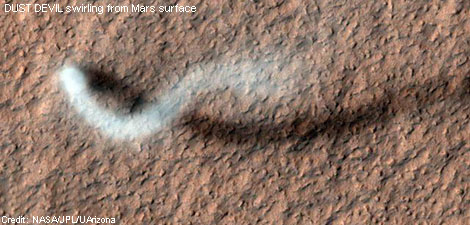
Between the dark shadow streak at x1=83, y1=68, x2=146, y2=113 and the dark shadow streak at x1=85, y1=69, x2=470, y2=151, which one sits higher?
the dark shadow streak at x1=83, y1=68, x2=146, y2=113

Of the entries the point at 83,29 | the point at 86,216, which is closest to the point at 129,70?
the point at 83,29

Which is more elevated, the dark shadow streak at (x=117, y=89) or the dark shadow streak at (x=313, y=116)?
the dark shadow streak at (x=117, y=89)

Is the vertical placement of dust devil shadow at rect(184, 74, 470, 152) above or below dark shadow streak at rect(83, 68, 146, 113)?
below

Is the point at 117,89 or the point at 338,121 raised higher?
the point at 117,89

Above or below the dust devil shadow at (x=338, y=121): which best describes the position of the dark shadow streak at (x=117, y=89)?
above

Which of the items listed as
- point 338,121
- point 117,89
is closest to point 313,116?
point 338,121

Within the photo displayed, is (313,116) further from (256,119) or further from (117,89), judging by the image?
(117,89)

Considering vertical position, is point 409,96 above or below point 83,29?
below

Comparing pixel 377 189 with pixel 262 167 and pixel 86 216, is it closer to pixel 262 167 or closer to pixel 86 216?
pixel 262 167
